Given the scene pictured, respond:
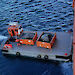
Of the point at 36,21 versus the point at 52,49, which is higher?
the point at 36,21

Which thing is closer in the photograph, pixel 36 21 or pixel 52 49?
pixel 52 49

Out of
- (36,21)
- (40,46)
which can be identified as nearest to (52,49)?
(40,46)

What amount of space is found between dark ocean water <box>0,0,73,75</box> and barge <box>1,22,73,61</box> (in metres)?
1.57

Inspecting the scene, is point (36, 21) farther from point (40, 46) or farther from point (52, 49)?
point (52, 49)

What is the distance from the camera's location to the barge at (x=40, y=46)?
88.5 ft

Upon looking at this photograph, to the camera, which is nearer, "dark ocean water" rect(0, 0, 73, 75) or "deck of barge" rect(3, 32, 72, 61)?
"dark ocean water" rect(0, 0, 73, 75)

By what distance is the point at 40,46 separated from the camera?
94.3 feet

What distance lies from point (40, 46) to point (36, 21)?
1789 centimetres

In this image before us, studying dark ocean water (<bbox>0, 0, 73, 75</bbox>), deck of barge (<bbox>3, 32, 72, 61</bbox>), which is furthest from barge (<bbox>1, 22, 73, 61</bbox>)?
dark ocean water (<bbox>0, 0, 73, 75</bbox>)

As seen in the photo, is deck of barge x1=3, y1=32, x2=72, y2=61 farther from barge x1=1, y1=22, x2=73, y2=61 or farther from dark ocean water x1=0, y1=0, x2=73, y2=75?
dark ocean water x1=0, y1=0, x2=73, y2=75

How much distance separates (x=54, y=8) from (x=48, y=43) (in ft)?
90.7

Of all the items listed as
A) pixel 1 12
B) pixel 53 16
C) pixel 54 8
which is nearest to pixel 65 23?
pixel 53 16

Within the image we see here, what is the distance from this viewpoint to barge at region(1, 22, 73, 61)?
88.5ft

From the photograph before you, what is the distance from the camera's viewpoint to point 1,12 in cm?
5294
